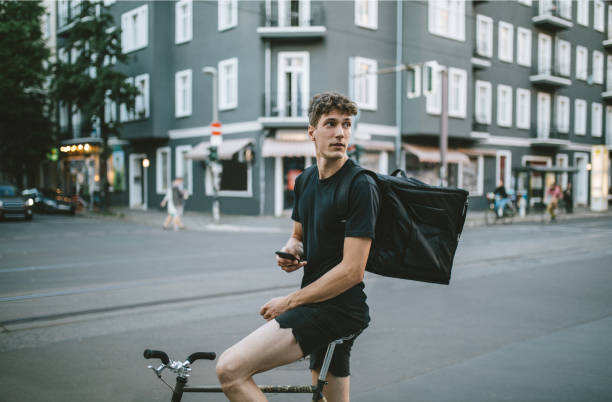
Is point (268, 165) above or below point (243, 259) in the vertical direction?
above

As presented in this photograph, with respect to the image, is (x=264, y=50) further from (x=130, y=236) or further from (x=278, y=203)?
(x=130, y=236)

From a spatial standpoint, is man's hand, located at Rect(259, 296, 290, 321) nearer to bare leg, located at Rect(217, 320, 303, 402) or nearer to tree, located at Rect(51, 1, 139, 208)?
bare leg, located at Rect(217, 320, 303, 402)

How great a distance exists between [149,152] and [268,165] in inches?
400

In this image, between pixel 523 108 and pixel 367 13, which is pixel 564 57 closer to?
pixel 523 108

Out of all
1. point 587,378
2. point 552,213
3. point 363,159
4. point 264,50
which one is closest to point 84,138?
point 264,50

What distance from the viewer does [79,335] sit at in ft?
18.9

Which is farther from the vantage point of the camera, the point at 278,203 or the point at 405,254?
the point at 278,203

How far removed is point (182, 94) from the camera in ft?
98.0

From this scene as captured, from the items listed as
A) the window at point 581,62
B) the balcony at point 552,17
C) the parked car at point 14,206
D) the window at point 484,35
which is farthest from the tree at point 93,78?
the window at point 581,62

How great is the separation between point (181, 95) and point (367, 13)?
10.8 meters

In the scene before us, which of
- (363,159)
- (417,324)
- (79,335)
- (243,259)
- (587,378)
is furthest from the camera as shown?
(363,159)

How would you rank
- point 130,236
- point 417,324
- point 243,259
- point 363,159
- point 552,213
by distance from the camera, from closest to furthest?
point 417,324 → point 243,259 → point 130,236 → point 552,213 → point 363,159

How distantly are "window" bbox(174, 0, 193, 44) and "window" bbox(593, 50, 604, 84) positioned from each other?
93.4 feet

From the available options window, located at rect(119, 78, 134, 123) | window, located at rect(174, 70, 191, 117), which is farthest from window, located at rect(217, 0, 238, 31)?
window, located at rect(119, 78, 134, 123)
